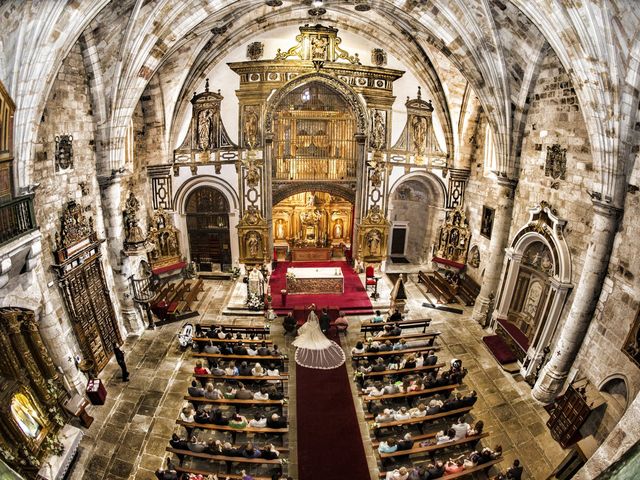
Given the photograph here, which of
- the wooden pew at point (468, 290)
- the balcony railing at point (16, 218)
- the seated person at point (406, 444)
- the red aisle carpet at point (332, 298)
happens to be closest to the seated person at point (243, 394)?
the seated person at point (406, 444)

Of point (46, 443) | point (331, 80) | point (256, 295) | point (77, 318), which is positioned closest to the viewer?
point (46, 443)

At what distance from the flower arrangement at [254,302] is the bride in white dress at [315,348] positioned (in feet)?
20.4

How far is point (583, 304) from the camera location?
10562 mm

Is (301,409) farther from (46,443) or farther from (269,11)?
(269,11)

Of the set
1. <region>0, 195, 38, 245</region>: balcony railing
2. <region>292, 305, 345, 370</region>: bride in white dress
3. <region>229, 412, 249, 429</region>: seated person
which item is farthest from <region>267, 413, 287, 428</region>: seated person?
<region>0, 195, 38, 245</region>: balcony railing

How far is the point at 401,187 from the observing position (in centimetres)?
2072

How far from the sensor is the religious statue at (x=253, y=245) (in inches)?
755

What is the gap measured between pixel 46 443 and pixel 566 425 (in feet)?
40.4

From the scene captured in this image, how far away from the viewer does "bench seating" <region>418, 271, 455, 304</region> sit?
55.9 feet

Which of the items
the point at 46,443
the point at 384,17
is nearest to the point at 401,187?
the point at 384,17

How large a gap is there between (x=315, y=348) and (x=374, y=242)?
11.6 meters

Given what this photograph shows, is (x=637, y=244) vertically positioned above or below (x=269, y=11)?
below

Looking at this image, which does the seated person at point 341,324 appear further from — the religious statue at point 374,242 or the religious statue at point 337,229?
the religious statue at point 337,229

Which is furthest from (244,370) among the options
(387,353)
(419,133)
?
(419,133)
